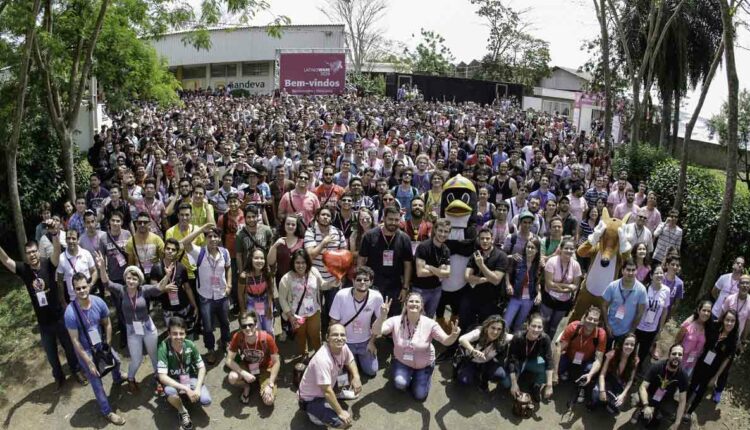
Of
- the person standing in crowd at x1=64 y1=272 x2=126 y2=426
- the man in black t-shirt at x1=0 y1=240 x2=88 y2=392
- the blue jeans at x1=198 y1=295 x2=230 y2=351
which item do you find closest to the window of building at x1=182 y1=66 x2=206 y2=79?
the man in black t-shirt at x1=0 y1=240 x2=88 y2=392

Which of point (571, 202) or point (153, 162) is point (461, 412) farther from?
point (153, 162)

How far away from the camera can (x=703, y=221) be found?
341 inches

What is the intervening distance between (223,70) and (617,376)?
4602 centimetres

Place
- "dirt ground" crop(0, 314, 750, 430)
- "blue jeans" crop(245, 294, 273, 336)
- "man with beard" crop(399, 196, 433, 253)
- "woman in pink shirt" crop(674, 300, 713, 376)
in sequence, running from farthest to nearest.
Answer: "man with beard" crop(399, 196, 433, 253), "blue jeans" crop(245, 294, 273, 336), "woman in pink shirt" crop(674, 300, 713, 376), "dirt ground" crop(0, 314, 750, 430)

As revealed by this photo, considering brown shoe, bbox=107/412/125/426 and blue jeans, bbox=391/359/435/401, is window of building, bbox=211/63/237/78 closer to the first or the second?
brown shoe, bbox=107/412/125/426

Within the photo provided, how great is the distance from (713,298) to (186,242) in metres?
6.23

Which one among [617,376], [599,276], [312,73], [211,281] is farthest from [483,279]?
[312,73]

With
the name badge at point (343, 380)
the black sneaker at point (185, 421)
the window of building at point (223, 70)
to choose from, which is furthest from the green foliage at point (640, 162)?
the window of building at point (223, 70)

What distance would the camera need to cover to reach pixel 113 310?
723 centimetres

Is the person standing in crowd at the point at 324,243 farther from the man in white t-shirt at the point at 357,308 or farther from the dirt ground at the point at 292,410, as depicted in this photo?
the dirt ground at the point at 292,410

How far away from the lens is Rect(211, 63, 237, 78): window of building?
A: 4591 cm

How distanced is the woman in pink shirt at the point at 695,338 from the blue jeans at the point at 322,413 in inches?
142

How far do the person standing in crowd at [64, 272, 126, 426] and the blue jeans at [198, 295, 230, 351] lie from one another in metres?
0.96

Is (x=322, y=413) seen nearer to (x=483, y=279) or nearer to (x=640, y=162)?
(x=483, y=279)
